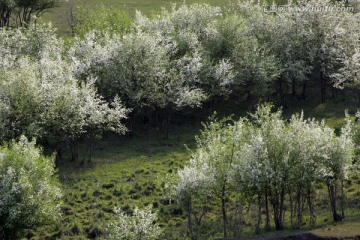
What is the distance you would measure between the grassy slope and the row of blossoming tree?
3.23 meters

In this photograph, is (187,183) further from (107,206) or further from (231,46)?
(231,46)

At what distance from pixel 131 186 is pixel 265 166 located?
812 inches

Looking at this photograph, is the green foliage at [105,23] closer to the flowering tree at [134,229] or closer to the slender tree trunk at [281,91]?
the slender tree trunk at [281,91]

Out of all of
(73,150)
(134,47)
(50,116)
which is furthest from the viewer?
(134,47)

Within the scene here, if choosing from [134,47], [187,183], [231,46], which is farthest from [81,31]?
[187,183]

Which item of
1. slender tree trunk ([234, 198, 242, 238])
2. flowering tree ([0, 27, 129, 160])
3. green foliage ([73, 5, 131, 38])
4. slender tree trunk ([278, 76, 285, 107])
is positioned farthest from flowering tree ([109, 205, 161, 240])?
slender tree trunk ([278, 76, 285, 107])

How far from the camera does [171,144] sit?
88375 mm

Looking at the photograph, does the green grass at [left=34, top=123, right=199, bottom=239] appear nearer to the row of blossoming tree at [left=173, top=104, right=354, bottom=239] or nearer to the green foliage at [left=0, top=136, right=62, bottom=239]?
the row of blossoming tree at [left=173, top=104, right=354, bottom=239]

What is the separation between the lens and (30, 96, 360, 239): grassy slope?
63031 millimetres

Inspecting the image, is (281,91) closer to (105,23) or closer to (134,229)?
(105,23)

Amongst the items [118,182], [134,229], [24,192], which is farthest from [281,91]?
[24,192]

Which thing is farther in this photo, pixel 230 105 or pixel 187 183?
pixel 230 105

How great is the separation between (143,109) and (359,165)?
39.3 metres

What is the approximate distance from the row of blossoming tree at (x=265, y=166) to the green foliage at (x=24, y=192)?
499 inches
